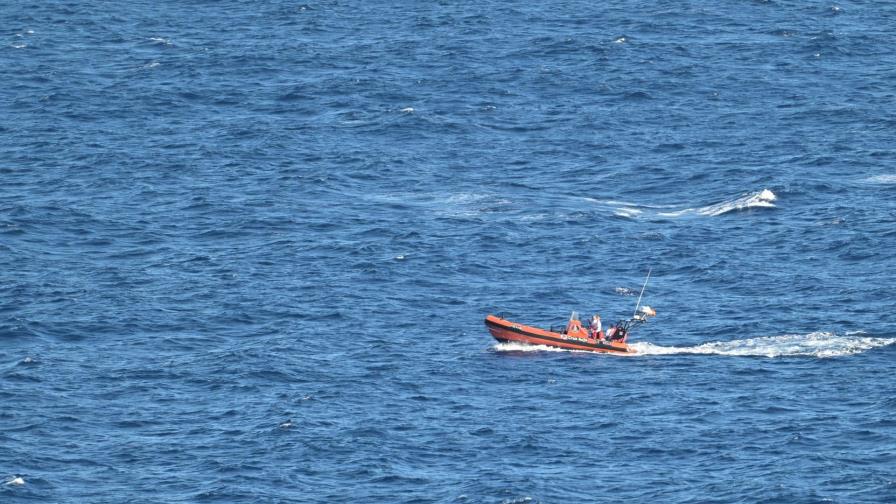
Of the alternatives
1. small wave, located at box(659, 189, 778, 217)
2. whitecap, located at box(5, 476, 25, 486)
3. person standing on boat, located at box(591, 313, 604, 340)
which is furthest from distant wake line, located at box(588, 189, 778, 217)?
whitecap, located at box(5, 476, 25, 486)

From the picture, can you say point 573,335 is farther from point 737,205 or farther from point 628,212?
point 737,205

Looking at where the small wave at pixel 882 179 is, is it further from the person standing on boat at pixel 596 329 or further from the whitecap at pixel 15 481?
the whitecap at pixel 15 481

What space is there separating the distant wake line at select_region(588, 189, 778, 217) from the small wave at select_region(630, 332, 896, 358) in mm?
25841

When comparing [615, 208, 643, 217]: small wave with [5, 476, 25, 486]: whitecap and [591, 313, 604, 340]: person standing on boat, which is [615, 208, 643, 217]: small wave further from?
[5, 476, 25, 486]: whitecap

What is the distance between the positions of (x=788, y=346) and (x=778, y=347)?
58cm

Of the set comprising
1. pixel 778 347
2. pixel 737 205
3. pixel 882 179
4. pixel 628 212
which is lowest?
pixel 628 212

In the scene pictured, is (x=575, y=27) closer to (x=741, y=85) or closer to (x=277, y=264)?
(x=741, y=85)

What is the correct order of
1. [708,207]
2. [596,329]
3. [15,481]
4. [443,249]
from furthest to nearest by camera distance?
1. [708,207]
2. [443,249]
3. [596,329]
4. [15,481]

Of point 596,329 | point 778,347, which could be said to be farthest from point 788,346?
point 596,329

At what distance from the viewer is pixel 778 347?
10838cm

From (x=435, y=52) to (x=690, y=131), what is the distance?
111 ft

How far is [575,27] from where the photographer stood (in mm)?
187000

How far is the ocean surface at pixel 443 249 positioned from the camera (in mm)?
93750

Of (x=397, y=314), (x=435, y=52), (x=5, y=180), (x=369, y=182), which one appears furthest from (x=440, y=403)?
(x=435, y=52)
